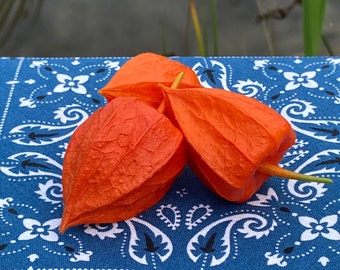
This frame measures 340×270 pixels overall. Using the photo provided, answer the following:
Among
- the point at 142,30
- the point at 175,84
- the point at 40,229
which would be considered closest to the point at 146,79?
the point at 175,84

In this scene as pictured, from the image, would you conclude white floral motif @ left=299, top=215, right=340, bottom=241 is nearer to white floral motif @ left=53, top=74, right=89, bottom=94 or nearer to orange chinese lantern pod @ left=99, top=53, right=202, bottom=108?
orange chinese lantern pod @ left=99, top=53, right=202, bottom=108

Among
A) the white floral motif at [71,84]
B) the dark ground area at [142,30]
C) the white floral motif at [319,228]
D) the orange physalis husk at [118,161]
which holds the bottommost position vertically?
the dark ground area at [142,30]

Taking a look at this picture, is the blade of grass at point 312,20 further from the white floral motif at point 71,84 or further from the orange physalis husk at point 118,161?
the orange physalis husk at point 118,161

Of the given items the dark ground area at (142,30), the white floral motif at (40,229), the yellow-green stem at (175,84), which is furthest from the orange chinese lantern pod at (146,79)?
the dark ground area at (142,30)

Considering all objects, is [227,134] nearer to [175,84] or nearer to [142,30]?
[175,84]

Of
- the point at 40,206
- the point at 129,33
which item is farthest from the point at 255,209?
the point at 129,33

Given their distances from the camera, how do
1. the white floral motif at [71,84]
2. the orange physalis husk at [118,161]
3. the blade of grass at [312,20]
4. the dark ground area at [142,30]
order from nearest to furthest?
the orange physalis husk at [118,161] → the white floral motif at [71,84] → the blade of grass at [312,20] → the dark ground area at [142,30]

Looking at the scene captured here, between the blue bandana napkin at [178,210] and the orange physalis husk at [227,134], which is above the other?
the orange physalis husk at [227,134]
